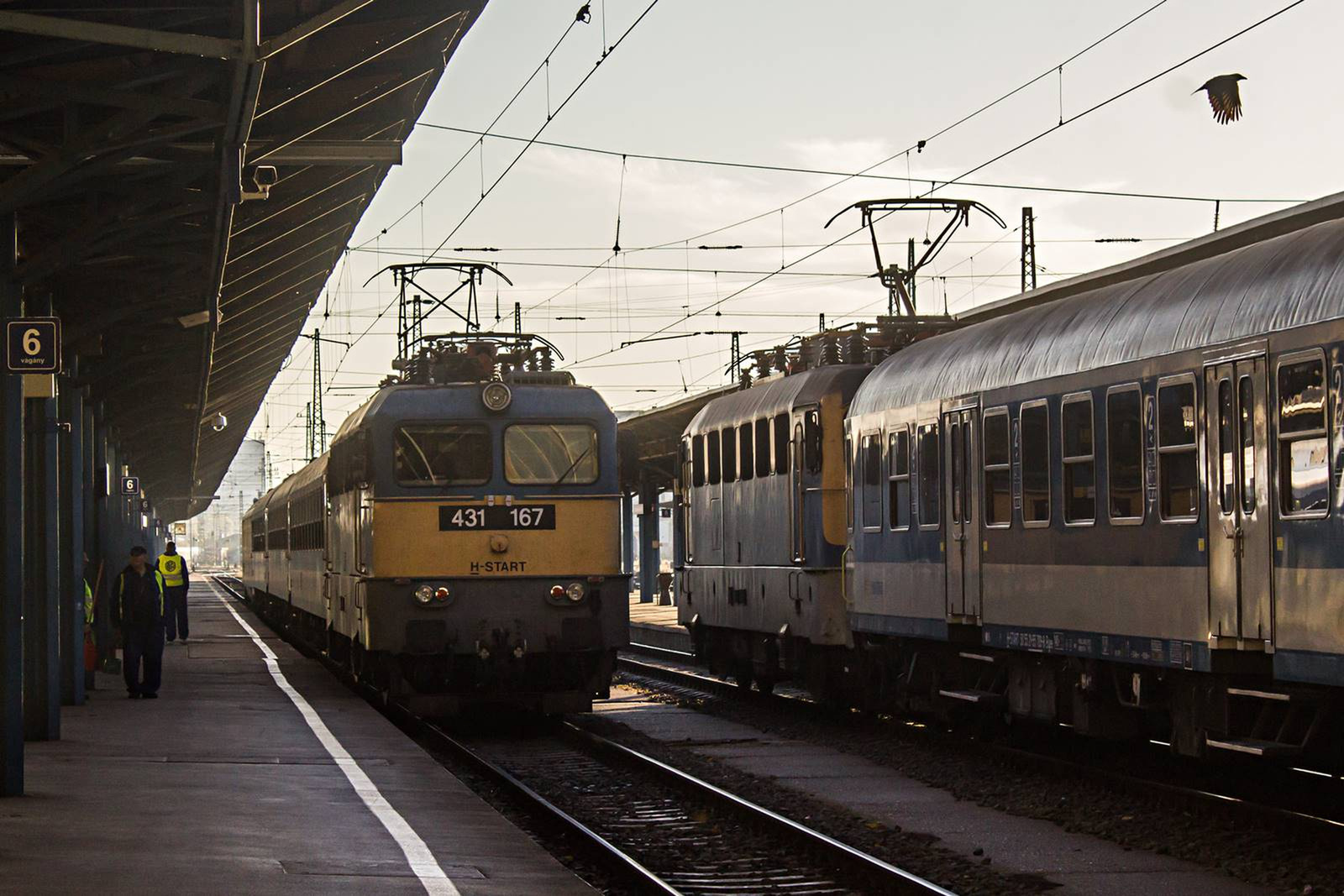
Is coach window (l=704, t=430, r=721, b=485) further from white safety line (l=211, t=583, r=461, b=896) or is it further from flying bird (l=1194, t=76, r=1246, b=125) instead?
flying bird (l=1194, t=76, r=1246, b=125)

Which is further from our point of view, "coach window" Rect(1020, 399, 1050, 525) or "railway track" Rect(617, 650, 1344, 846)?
"coach window" Rect(1020, 399, 1050, 525)

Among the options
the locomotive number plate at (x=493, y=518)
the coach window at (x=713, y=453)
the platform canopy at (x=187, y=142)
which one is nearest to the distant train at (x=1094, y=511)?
the coach window at (x=713, y=453)

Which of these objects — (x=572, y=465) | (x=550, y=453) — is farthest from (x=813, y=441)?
(x=550, y=453)

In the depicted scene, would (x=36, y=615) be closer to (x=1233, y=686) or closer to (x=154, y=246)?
(x=154, y=246)

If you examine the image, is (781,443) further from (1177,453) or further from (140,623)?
(1177,453)

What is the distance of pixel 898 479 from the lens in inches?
682

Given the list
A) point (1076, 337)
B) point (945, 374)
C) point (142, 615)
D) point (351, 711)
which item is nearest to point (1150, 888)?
point (1076, 337)

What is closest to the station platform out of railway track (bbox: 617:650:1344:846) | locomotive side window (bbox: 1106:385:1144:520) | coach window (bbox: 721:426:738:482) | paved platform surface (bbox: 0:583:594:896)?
coach window (bbox: 721:426:738:482)

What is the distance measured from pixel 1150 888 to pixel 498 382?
10445 mm

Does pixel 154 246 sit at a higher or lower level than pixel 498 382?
higher

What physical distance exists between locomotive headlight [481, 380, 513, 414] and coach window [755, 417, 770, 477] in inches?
124

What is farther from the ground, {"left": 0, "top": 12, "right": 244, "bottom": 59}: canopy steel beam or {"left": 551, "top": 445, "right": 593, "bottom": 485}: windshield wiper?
Answer: {"left": 0, "top": 12, "right": 244, "bottom": 59}: canopy steel beam

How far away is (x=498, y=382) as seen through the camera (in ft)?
63.3

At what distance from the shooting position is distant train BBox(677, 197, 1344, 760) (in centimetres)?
1064
